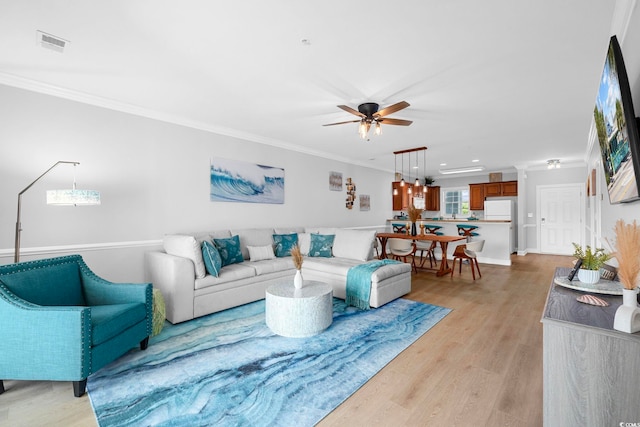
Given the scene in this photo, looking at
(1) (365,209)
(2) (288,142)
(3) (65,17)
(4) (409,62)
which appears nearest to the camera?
(3) (65,17)

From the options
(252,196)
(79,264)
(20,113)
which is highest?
(20,113)

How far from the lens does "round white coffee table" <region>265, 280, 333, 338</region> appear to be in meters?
2.86

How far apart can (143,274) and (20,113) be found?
216 centimetres

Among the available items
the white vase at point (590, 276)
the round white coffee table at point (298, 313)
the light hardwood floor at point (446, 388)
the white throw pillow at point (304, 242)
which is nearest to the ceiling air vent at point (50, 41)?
the light hardwood floor at point (446, 388)

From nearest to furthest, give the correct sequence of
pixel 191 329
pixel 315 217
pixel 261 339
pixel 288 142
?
pixel 261 339
pixel 191 329
pixel 288 142
pixel 315 217

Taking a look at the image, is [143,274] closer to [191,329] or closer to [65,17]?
[191,329]

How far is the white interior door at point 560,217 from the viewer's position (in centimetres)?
779

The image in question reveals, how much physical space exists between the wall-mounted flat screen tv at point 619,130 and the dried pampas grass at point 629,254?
0.34 meters

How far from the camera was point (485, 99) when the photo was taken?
11.4ft

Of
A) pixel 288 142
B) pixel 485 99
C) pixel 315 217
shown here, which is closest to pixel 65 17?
pixel 288 142

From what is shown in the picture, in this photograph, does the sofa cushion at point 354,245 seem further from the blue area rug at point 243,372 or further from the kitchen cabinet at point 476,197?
the kitchen cabinet at point 476,197

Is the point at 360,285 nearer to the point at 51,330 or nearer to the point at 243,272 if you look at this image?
the point at 243,272

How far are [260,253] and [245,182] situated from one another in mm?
1292

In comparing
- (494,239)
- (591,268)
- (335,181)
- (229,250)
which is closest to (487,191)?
(494,239)
